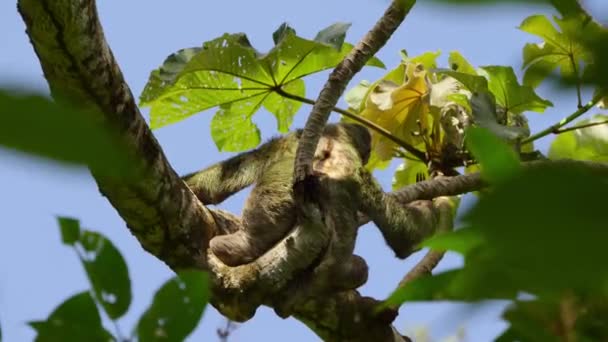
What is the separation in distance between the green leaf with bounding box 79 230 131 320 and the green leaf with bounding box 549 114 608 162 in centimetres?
298

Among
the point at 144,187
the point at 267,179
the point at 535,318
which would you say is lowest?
the point at 535,318

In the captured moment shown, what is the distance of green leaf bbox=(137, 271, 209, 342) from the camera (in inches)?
26.3

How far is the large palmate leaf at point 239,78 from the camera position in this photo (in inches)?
111

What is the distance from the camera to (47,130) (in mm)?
233

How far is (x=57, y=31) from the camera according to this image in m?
1.96

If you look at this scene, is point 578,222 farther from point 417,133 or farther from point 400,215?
point 417,133

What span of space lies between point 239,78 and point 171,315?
244 centimetres

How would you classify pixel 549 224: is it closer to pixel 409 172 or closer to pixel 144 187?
pixel 144 187

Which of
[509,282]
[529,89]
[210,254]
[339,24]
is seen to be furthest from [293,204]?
[509,282]

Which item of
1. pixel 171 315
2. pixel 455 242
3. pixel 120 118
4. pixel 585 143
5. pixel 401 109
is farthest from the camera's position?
pixel 585 143

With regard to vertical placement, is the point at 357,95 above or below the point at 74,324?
above

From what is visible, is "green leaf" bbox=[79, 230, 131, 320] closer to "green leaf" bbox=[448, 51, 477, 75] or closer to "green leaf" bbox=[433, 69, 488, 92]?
"green leaf" bbox=[433, 69, 488, 92]

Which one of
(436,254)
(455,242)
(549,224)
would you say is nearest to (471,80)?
(436,254)

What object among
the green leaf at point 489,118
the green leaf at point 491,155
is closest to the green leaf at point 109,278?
the green leaf at point 491,155
